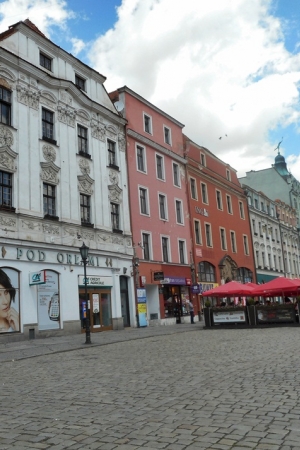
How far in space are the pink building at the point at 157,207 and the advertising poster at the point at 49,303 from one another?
25.6 ft

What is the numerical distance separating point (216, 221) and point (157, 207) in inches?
421

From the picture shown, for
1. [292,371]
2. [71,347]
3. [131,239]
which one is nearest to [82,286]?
[131,239]

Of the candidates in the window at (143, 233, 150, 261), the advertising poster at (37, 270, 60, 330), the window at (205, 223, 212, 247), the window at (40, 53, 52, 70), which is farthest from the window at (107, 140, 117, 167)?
the window at (205, 223, 212, 247)

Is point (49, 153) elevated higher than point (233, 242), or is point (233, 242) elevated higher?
point (49, 153)

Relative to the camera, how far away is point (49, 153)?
1006 inches

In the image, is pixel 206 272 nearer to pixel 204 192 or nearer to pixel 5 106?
pixel 204 192

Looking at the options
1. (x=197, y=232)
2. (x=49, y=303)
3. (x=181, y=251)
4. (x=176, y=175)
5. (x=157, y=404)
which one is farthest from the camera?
(x=197, y=232)

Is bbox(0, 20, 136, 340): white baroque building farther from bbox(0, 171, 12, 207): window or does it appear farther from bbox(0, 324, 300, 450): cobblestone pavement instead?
bbox(0, 324, 300, 450): cobblestone pavement

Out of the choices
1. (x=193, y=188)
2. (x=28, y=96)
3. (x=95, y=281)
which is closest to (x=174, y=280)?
(x=95, y=281)

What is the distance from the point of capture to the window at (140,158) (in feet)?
113

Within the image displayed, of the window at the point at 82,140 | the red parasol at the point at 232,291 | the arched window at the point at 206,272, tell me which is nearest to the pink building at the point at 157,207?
the arched window at the point at 206,272

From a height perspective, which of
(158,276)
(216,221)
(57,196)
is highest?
(216,221)

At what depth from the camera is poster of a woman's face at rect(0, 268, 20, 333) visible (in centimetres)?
2125

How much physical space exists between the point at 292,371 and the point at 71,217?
18776mm
